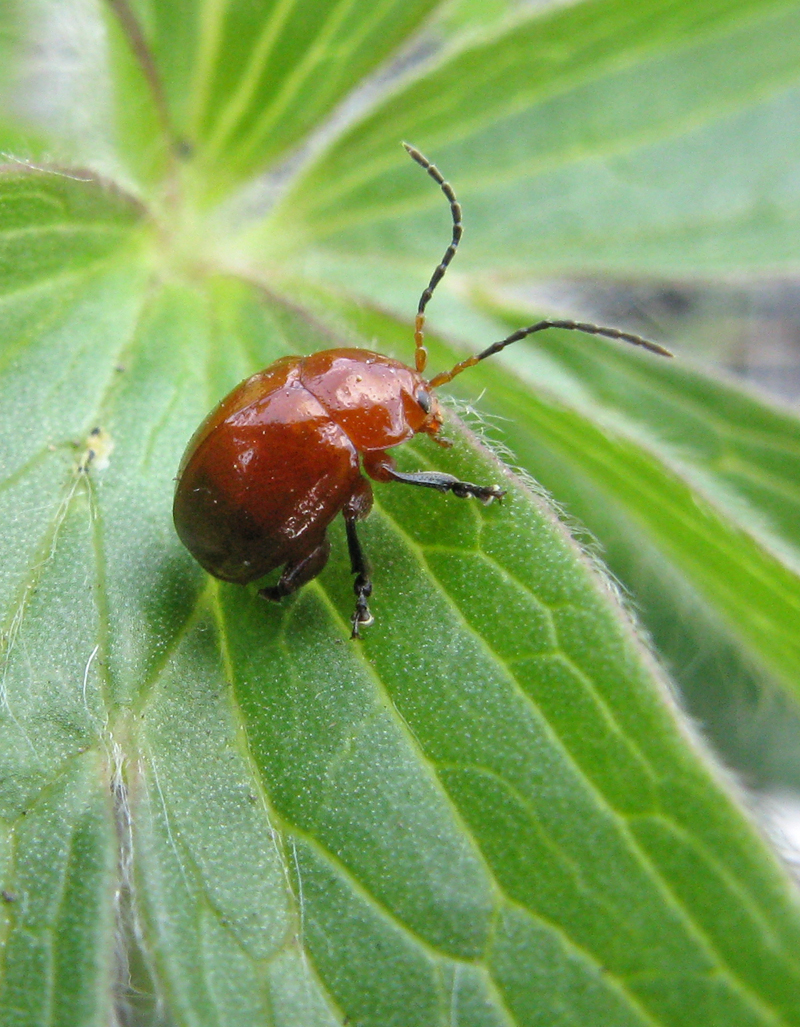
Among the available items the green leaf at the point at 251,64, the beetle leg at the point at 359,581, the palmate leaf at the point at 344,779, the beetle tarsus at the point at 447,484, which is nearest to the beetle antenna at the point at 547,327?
the palmate leaf at the point at 344,779

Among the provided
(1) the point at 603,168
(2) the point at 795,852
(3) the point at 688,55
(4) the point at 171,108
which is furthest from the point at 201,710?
(3) the point at 688,55

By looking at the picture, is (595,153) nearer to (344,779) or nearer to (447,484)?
(447,484)

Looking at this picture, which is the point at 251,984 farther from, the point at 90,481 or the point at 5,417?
the point at 5,417

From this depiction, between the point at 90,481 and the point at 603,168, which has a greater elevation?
the point at 603,168

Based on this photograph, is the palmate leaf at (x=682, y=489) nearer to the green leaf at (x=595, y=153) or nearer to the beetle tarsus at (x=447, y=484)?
the beetle tarsus at (x=447, y=484)

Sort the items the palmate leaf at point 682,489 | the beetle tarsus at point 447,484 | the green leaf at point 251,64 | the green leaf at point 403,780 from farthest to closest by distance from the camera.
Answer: the green leaf at point 251,64 < the palmate leaf at point 682,489 < the beetle tarsus at point 447,484 < the green leaf at point 403,780

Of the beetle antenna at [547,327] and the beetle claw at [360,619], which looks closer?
the beetle claw at [360,619]

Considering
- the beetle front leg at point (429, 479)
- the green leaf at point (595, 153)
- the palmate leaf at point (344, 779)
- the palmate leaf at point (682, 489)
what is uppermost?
the green leaf at point (595, 153)
